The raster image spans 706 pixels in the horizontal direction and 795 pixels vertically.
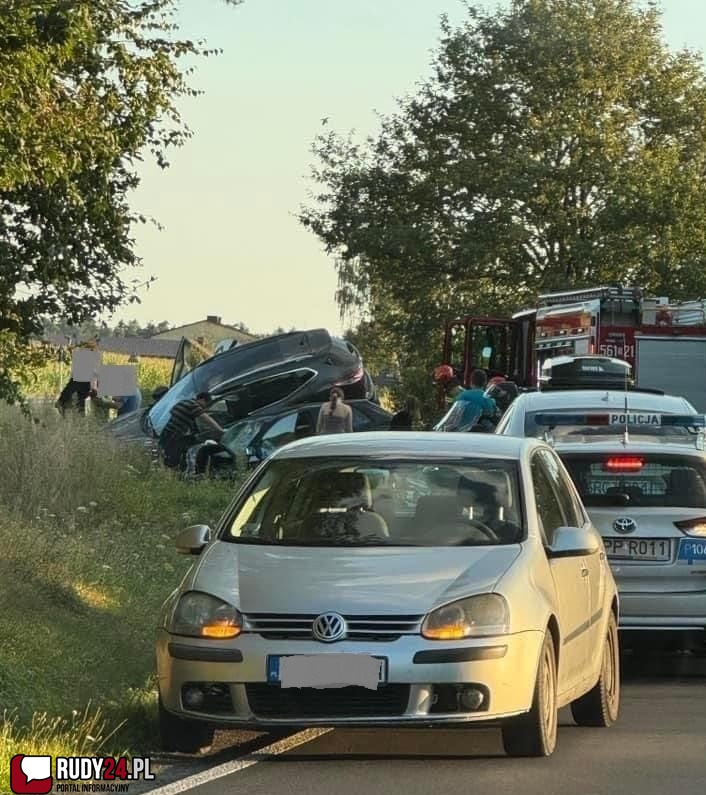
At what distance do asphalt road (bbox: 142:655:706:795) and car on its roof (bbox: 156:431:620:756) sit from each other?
7.9 inches

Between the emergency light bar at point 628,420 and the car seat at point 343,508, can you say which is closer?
the car seat at point 343,508

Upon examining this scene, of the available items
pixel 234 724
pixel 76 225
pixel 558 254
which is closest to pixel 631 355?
pixel 76 225

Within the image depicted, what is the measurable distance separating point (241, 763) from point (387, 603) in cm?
102

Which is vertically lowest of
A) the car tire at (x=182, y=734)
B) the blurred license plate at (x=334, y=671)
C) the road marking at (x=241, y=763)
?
the road marking at (x=241, y=763)

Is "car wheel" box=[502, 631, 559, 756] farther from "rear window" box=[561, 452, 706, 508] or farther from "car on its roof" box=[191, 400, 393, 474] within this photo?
"car on its roof" box=[191, 400, 393, 474]

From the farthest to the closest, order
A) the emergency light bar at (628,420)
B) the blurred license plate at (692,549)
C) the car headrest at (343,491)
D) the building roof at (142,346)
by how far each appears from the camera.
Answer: the building roof at (142,346) → the emergency light bar at (628,420) → the blurred license plate at (692,549) → the car headrest at (343,491)

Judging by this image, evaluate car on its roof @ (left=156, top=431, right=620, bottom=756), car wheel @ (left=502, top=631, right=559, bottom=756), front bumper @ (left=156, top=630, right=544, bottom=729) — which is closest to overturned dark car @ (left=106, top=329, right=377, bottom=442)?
car on its roof @ (left=156, top=431, right=620, bottom=756)

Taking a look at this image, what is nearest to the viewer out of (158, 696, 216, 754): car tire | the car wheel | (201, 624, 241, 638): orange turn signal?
(201, 624, 241, 638): orange turn signal

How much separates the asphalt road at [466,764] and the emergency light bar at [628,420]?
396 centimetres

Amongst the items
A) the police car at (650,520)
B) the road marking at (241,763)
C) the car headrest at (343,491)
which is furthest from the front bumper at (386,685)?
the police car at (650,520)

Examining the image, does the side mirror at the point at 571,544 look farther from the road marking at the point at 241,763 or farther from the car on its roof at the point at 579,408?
the car on its roof at the point at 579,408

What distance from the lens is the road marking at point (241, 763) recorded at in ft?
25.7

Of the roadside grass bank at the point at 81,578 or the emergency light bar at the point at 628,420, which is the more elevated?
the emergency light bar at the point at 628,420

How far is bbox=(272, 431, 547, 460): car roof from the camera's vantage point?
9625 mm
